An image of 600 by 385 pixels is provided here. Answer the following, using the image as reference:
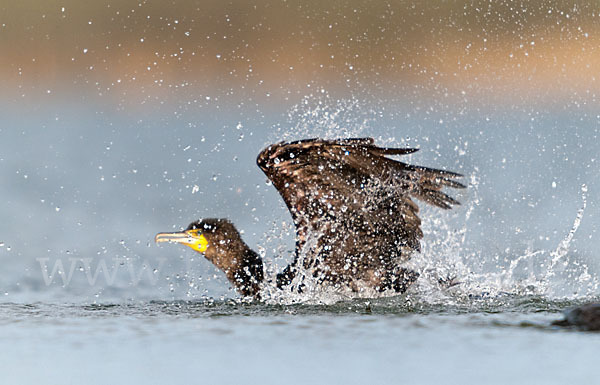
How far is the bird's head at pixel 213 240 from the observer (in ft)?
23.4

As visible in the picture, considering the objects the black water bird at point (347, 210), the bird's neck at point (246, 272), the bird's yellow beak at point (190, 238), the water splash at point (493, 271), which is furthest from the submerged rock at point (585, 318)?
the bird's yellow beak at point (190, 238)

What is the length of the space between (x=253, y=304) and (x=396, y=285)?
3.32 ft

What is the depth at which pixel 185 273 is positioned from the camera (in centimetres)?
732

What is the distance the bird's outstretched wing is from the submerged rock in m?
1.84

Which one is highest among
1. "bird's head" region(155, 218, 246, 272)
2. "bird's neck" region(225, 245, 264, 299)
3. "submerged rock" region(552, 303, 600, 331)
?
"bird's head" region(155, 218, 246, 272)

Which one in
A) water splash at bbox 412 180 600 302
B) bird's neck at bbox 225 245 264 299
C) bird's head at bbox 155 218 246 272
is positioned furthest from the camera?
bird's head at bbox 155 218 246 272

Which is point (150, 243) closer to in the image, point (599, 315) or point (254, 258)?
point (254, 258)

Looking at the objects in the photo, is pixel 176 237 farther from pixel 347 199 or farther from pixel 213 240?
pixel 347 199

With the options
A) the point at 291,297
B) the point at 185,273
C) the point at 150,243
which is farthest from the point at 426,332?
the point at 150,243

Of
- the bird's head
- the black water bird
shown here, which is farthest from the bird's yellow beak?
the black water bird

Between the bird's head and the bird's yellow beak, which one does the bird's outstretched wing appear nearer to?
the bird's head

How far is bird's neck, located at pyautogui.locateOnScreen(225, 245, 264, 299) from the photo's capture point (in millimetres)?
6723

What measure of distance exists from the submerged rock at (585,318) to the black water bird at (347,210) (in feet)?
5.75

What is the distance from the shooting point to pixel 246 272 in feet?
22.9
